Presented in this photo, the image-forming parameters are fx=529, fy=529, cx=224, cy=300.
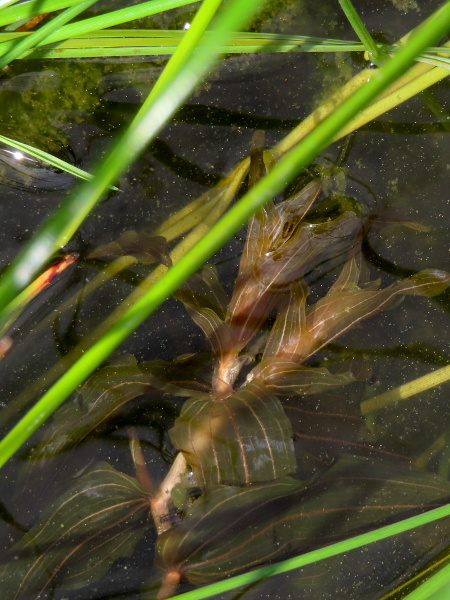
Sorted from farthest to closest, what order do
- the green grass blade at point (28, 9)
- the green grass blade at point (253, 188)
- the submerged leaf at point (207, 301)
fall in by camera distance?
the submerged leaf at point (207, 301), the green grass blade at point (28, 9), the green grass blade at point (253, 188)

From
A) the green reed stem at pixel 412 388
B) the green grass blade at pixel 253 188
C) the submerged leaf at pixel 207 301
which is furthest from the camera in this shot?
the green reed stem at pixel 412 388

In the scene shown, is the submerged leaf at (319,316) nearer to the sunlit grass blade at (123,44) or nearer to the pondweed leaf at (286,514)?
the pondweed leaf at (286,514)

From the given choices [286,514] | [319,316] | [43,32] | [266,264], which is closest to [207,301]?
[266,264]

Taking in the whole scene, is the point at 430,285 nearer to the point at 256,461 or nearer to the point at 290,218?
the point at 290,218

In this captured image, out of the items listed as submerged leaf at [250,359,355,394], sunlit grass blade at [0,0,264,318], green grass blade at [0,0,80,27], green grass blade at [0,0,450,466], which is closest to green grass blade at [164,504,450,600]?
submerged leaf at [250,359,355,394]

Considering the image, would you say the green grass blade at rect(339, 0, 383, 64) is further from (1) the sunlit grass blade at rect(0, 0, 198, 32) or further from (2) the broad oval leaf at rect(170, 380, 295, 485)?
(2) the broad oval leaf at rect(170, 380, 295, 485)

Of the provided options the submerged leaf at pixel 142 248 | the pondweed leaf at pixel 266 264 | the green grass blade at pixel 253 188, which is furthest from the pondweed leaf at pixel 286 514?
the green grass blade at pixel 253 188
